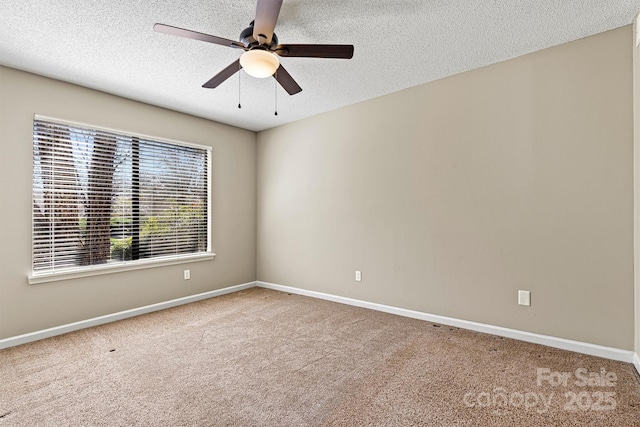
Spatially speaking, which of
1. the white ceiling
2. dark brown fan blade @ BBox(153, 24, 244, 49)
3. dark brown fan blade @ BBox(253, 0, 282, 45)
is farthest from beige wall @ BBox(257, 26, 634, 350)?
dark brown fan blade @ BBox(153, 24, 244, 49)

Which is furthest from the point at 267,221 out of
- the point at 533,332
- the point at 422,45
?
the point at 533,332

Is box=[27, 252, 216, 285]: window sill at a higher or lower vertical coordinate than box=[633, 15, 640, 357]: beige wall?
lower

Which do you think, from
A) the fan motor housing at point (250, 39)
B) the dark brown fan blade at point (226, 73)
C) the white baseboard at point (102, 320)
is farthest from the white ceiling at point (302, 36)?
the white baseboard at point (102, 320)

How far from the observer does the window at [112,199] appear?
299 cm

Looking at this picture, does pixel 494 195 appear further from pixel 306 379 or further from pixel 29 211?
pixel 29 211

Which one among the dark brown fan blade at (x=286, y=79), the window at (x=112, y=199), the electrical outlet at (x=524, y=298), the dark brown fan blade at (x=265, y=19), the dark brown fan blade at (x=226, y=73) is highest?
the dark brown fan blade at (x=265, y=19)

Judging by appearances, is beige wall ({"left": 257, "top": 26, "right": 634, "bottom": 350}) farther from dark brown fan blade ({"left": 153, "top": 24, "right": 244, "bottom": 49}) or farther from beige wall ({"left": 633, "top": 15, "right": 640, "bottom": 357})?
A: dark brown fan blade ({"left": 153, "top": 24, "right": 244, "bottom": 49})

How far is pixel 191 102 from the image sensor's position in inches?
145

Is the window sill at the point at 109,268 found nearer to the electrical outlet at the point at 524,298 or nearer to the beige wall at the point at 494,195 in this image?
the beige wall at the point at 494,195

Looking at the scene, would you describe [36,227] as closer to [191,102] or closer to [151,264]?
[151,264]

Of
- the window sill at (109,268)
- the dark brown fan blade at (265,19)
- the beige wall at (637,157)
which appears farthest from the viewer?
the window sill at (109,268)

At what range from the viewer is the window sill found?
2.93m

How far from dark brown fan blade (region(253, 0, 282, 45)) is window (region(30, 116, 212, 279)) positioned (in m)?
2.40

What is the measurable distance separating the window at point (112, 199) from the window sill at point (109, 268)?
0.02 metres
